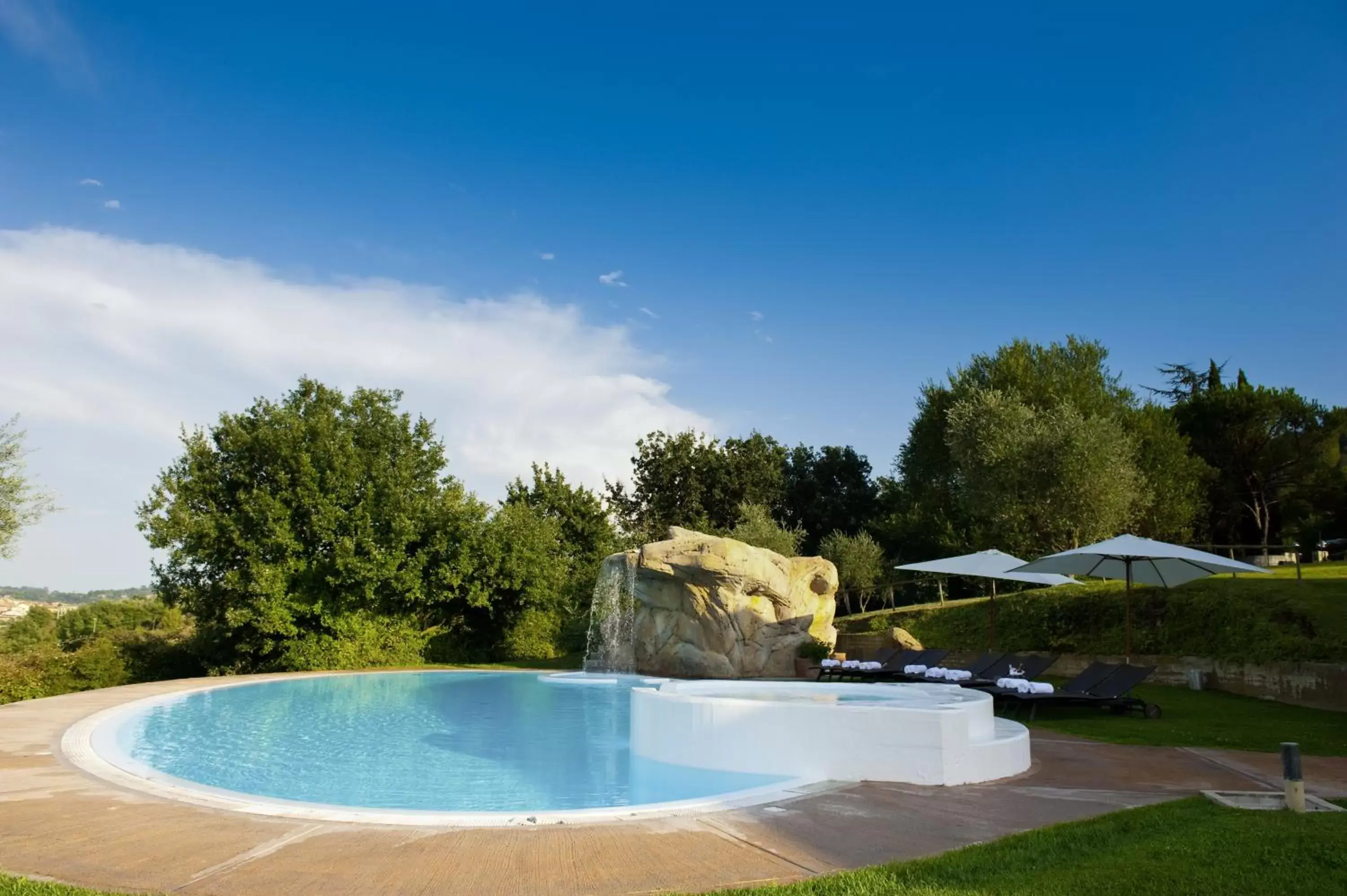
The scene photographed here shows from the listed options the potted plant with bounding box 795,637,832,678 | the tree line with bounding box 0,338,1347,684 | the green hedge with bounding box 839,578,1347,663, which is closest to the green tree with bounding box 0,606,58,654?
the tree line with bounding box 0,338,1347,684

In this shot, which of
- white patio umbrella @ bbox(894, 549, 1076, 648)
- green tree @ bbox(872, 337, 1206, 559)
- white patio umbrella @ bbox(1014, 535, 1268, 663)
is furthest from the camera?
green tree @ bbox(872, 337, 1206, 559)

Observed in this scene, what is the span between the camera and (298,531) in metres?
A: 23.5

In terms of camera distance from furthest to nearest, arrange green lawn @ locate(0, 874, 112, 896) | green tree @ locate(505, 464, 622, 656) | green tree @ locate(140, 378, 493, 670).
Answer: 1. green tree @ locate(505, 464, 622, 656)
2. green tree @ locate(140, 378, 493, 670)
3. green lawn @ locate(0, 874, 112, 896)

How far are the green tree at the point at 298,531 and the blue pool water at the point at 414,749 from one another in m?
4.53

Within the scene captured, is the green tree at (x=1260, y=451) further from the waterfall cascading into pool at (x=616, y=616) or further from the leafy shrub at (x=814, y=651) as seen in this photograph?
the waterfall cascading into pool at (x=616, y=616)

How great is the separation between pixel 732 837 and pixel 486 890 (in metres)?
1.82

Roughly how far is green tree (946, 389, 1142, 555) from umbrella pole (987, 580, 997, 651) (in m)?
5.40

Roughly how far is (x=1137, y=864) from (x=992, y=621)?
1451 centimetres

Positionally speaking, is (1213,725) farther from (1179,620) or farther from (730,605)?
(730,605)

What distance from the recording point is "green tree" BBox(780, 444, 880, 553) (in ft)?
144

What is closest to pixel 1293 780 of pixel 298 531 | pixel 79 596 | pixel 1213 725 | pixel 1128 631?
pixel 1213 725

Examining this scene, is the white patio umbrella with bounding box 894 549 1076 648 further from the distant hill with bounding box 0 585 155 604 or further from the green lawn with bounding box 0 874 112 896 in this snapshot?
the distant hill with bounding box 0 585 155 604

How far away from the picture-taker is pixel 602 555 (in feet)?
108

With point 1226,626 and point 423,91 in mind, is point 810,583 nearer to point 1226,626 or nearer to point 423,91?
point 1226,626
